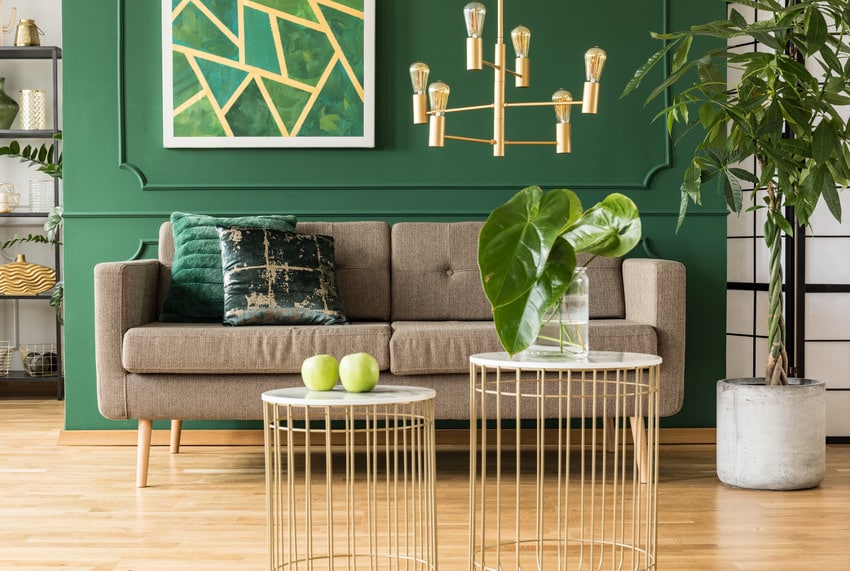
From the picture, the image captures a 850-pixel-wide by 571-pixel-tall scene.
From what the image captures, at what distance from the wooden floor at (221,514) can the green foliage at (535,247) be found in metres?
0.76

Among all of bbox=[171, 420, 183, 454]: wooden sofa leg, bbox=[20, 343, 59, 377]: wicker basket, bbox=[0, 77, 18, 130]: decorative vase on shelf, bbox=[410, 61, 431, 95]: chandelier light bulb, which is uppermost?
bbox=[0, 77, 18, 130]: decorative vase on shelf

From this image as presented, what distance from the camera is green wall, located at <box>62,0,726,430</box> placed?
390 centimetres

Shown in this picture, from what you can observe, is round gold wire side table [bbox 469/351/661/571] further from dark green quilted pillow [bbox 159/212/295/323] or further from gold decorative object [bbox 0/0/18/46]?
gold decorative object [bbox 0/0/18/46]

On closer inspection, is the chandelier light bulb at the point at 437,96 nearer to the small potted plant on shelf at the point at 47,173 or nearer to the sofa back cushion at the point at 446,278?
the sofa back cushion at the point at 446,278

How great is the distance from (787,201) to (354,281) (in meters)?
1.60

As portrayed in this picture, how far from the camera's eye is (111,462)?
352 cm

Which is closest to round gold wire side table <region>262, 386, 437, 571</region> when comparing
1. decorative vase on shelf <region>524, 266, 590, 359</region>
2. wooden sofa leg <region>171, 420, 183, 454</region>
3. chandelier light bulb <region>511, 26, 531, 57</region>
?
decorative vase on shelf <region>524, 266, 590, 359</region>

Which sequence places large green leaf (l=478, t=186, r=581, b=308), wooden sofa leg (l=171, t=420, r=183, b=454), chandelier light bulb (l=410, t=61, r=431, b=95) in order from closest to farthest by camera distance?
large green leaf (l=478, t=186, r=581, b=308), chandelier light bulb (l=410, t=61, r=431, b=95), wooden sofa leg (l=171, t=420, r=183, b=454)

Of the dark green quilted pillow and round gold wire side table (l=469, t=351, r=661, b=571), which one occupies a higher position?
the dark green quilted pillow

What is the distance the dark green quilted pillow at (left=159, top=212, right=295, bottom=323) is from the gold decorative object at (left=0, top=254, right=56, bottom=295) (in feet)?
6.31

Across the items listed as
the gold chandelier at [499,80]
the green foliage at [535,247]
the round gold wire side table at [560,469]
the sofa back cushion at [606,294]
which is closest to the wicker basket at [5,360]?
the round gold wire side table at [560,469]

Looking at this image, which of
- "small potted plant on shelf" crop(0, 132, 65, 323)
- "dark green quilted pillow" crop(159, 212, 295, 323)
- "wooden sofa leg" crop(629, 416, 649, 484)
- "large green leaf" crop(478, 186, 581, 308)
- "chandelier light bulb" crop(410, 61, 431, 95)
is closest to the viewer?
"large green leaf" crop(478, 186, 581, 308)

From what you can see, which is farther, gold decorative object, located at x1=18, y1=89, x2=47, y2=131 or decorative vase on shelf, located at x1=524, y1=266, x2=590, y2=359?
gold decorative object, located at x1=18, y1=89, x2=47, y2=131

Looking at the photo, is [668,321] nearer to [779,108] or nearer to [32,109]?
[779,108]
